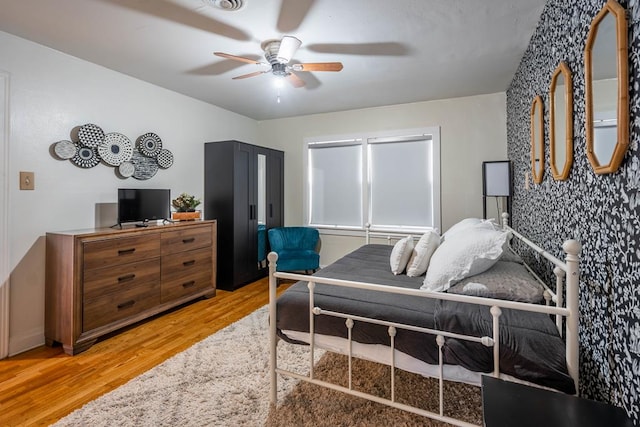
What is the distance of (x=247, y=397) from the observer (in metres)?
1.81

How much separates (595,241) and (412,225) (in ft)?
9.64

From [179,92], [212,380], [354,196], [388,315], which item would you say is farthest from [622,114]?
[179,92]

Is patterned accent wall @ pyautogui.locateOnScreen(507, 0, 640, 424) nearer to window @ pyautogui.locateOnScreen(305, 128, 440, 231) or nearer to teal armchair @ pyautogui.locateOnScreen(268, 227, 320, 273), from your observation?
window @ pyautogui.locateOnScreen(305, 128, 440, 231)

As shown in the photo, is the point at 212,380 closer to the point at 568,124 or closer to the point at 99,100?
the point at 568,124

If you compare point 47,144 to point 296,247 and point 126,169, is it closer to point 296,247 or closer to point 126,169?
point 126,169

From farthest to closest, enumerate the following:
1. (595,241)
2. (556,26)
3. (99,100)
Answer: (99,100)
(556,26)
(595,241)

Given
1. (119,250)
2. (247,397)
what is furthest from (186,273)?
(247,397)

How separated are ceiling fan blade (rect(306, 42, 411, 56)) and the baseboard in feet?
10.7

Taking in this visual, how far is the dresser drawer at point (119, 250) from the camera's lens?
2428 millimetres

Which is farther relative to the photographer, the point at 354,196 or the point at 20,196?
the point at 354,196

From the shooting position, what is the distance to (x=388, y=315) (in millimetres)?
1454

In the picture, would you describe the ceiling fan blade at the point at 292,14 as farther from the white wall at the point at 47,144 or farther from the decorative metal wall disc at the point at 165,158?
the decorative metal wall disc at the point at 165,158

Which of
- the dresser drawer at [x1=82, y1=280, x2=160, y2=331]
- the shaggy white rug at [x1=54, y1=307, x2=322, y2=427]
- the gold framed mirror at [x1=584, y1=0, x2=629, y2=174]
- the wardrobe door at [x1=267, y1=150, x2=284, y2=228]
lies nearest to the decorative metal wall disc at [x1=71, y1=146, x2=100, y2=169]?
the dresser drawer at [x1=82, y1=280, x2=160, y2=331]

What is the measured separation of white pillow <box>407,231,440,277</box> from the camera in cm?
212
